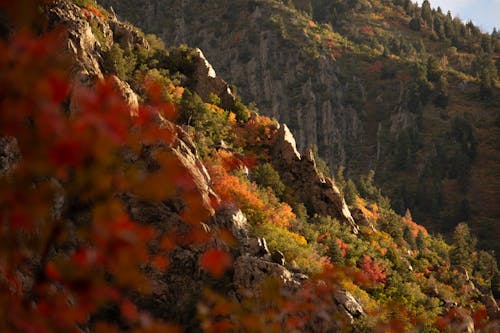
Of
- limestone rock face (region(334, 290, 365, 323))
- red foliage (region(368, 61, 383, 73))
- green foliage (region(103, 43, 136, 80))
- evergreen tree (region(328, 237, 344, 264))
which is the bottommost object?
evergreen tree (region(328, 237, 344, 264))

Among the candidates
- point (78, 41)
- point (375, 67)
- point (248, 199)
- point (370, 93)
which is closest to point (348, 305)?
point (248, 199)

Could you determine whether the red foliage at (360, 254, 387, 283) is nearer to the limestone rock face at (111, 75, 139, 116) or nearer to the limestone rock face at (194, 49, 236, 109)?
the limestone rock face at (111, 75, 139, 116)

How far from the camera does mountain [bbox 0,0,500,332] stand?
6.00m

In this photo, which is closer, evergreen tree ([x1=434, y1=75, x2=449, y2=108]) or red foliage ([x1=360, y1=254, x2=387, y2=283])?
red foliage ([x1=360, y1=254, x2=387, y2=283])

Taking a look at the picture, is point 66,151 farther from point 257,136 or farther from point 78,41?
point 257,136

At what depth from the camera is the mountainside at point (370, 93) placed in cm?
13450

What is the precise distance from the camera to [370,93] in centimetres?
16538

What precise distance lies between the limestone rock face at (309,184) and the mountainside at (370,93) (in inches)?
3163

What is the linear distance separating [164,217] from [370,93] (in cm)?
14533

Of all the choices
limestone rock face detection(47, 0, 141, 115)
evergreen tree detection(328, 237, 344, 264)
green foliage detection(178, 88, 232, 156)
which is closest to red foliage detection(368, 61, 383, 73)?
green foliage detection(178, 88, 232, 156)

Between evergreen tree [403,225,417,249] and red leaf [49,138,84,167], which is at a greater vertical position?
red leaf [49,138,84,167]

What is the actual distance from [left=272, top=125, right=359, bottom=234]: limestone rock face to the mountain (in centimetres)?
14

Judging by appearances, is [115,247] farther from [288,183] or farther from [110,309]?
[288,183]

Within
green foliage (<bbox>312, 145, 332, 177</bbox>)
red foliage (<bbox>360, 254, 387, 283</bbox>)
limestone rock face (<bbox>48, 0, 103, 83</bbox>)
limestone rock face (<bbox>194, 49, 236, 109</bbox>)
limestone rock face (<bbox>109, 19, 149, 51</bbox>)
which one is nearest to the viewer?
limestone rock face (<bbox>48, 0, 103, 83</bbox>)
